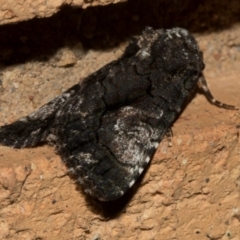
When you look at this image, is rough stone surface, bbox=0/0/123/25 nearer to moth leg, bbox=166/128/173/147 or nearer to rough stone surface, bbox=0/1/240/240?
rough stone surface, bbox=0/1/240/240

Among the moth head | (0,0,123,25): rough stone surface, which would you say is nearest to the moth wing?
the moth head

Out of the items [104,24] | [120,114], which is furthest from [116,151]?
[104,24]

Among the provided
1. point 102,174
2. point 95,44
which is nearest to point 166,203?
point 102,174

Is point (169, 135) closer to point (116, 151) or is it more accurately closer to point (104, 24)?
point (116, 151)

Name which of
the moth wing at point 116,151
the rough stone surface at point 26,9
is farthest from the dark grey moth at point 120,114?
the rough stone surface at point 26,9

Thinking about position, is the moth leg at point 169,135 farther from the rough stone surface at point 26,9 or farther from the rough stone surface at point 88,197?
the rough stone surface at point 26,9

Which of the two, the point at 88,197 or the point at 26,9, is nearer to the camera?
the point at 26,9
